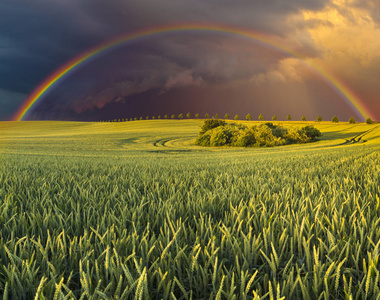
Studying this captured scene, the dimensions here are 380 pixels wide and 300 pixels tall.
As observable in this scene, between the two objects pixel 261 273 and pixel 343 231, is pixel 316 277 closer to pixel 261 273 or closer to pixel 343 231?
pixel 261 273

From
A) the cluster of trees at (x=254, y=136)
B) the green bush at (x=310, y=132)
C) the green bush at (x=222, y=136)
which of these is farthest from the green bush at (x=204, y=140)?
the green bush at (x=310, y=132)

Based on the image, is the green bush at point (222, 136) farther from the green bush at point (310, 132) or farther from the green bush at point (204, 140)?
the green bush at point (310, 132)

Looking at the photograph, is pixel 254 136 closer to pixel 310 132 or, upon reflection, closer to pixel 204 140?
pixel 204 140

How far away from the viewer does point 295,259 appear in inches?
Answer: 56.3

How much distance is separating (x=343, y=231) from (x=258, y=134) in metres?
36.8

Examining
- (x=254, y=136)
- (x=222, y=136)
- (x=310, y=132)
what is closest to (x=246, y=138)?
(x=254, y=136)

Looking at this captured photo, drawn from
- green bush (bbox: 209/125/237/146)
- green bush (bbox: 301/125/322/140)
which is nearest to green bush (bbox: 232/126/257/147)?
green bush (bbox: 209/125/237/146)

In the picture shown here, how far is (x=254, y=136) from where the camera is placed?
37750mm

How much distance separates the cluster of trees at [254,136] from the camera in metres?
37.5

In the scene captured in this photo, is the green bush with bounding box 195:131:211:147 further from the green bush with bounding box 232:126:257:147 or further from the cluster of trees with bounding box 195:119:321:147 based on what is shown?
the green bush with bounding box 232:126:257:147

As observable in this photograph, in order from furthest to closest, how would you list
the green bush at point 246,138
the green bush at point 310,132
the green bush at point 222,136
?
the green bush at point 310,132 → the green bush at point 222,136 → the green bush at point 246,138

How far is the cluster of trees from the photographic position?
1476 inches

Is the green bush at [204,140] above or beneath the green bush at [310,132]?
beneath

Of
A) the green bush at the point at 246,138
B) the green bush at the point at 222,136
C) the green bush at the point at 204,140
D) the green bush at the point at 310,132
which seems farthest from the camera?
the green bush at the point at 310,132
